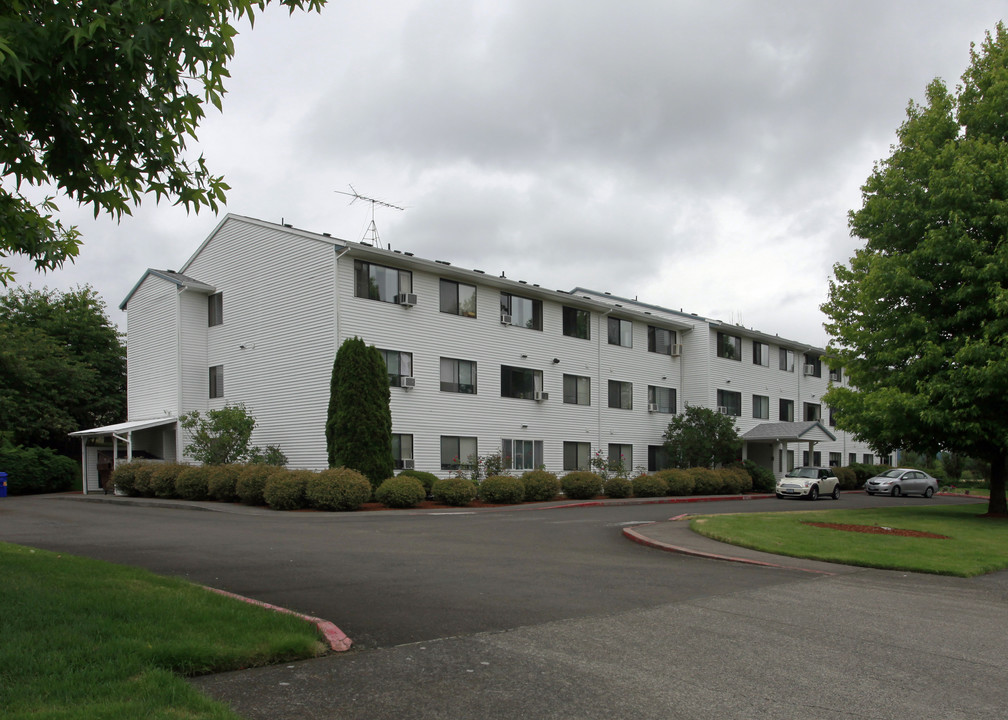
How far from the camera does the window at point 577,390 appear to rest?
119ft

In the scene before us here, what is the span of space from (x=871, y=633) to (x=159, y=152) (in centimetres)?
815

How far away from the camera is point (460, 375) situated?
31.9 metres

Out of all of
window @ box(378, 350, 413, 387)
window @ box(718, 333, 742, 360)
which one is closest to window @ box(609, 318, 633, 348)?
window @ box(718, 333, 742, 360)

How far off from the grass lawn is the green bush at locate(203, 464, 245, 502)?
14.4m

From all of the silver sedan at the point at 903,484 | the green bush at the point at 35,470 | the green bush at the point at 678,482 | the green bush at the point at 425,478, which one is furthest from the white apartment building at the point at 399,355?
the silver sedan at the point at 903,484

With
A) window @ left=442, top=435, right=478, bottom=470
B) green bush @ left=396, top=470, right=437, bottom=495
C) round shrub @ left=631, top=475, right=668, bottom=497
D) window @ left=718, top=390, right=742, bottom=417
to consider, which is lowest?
round shrub @ left=631, top=475, right=668, bottom=497

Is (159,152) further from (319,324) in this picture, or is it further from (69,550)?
(319,324)

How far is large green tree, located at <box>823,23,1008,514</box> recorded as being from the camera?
21453 mm

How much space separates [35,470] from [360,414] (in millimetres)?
18396

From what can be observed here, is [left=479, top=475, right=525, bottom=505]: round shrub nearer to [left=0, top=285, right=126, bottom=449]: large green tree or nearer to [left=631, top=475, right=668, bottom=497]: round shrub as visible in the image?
[left=631, top=475, right=668, bottom=497]: round shrub

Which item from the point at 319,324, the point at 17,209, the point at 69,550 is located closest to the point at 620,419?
the point at 319,324

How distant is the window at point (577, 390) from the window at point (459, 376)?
565cm

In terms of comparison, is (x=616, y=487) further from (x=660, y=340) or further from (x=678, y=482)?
(x=660, y=340)

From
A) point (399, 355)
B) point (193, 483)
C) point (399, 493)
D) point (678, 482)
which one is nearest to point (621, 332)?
point (678, 482)
